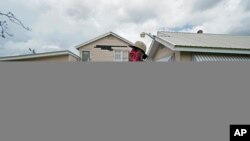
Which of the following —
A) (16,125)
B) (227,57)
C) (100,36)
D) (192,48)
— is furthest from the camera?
(100,36)

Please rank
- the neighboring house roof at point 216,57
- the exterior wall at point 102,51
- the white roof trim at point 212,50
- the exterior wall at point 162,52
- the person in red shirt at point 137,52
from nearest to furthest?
the person in red shirt at point 137,52 < the white roof trim at point 212,50 < the neighboring house roof at point 216,57 < the exterior wall at point 162,52 < the exterior wall at point 102,51

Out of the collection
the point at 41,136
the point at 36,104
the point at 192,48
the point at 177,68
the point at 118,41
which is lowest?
the point at 41,136

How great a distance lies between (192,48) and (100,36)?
496 inches

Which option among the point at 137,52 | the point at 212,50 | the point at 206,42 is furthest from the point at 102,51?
the point at 137,52

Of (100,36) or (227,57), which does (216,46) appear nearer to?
(227,57)

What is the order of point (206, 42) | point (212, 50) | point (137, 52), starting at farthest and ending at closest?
point (206, 42) → point (212, 50) → point (137, 52)

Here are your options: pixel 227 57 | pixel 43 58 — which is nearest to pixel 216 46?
pixel 227 57

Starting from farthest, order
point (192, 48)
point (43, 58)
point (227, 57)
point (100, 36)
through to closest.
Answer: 1. point (100, 36)
2. point (43, 58)
3. point (227, 57)
4. point (192, 48)

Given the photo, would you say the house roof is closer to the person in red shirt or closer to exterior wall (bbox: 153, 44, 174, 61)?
exterior wall (bbox: 153, 44, 174, 61)

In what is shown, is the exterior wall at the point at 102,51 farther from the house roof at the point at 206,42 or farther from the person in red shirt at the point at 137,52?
the person in red shirt at the point at 137,52

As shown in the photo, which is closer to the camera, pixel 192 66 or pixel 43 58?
pixel 192 66

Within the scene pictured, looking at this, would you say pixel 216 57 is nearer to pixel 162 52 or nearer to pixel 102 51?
pixel 162 52

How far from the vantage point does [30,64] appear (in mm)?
1941

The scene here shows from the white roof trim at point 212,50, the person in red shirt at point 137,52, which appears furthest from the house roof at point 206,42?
the person in red shirt at point 137,52
